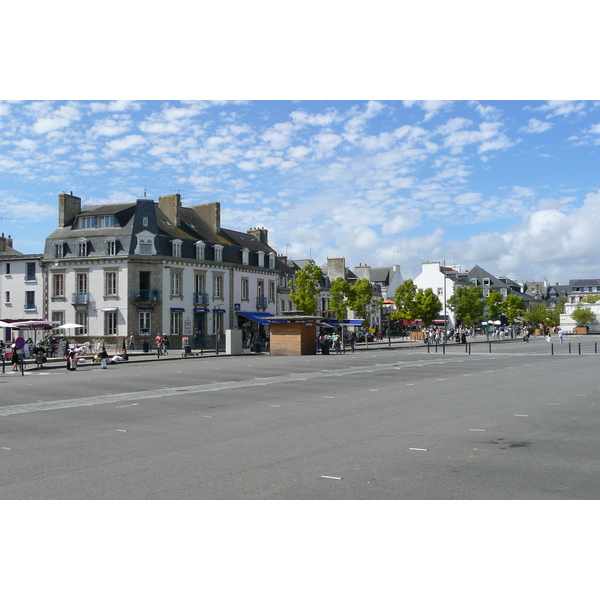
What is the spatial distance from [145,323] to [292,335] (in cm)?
1316

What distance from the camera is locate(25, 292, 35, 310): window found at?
48.3 meters

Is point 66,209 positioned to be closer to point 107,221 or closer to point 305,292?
point 107,221

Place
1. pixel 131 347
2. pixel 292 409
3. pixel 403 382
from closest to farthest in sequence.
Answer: pixel 292 409
pixel 403 382
pixel 131 347

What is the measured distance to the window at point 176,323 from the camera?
152 feet

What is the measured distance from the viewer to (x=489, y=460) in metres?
7.96

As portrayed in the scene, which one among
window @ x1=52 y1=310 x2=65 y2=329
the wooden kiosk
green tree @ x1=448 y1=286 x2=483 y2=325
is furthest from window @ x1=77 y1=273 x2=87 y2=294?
green tree @ x1=448 y1=286 x2=483 y2=325

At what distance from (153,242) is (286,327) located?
46.1 ft

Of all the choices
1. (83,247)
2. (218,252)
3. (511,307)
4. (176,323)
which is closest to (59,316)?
(83,247)

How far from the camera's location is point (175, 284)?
153 ft

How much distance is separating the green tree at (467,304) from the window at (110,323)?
52.4 m

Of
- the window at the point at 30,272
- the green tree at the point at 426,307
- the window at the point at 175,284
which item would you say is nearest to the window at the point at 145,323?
the window at the point at 175,284

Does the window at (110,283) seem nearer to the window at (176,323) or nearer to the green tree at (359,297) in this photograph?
the window at (176,323)

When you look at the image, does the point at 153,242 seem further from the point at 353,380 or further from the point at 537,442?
the point at 537,442

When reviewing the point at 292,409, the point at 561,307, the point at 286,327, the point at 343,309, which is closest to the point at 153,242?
the point at 286,327
